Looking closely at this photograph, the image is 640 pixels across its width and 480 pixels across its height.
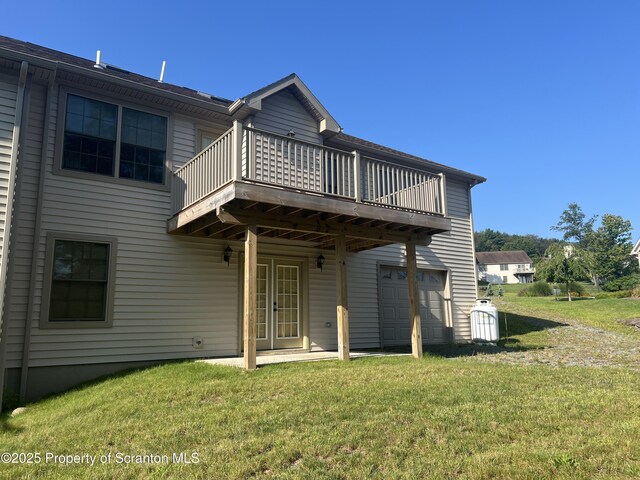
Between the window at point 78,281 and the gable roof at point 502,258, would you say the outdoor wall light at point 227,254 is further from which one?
the gable roof at point 502,258

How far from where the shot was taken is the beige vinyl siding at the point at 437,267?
11.1 metres

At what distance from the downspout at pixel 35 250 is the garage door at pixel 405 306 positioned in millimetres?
7810

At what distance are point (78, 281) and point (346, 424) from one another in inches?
228

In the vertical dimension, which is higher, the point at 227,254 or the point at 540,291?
the point at 227,254

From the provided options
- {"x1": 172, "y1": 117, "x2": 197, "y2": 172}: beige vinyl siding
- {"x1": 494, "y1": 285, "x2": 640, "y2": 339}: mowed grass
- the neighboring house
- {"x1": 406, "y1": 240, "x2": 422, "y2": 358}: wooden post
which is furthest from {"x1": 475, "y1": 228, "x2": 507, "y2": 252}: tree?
{"x1": 172, "y1": 117, "x2": 197, "y2": 172}: beige vinyl siding

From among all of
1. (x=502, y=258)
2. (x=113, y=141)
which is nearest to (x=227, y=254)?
(x=113, y=141)

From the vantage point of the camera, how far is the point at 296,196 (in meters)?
7.32

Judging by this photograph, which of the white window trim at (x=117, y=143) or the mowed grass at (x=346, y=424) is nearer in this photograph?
the mowed grass at (x=346, y=424)

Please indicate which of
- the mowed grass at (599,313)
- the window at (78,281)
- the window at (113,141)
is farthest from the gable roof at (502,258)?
the window at (78,281)

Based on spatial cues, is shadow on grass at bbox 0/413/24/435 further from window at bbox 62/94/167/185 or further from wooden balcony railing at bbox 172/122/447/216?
window at bbox 62/94/167/185

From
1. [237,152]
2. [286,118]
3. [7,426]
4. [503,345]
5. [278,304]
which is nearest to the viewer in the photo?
[7,426]

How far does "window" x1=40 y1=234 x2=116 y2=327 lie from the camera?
7508 millimetres

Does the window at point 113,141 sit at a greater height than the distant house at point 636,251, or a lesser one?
lesser

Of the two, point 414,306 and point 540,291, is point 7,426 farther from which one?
point 540,291
